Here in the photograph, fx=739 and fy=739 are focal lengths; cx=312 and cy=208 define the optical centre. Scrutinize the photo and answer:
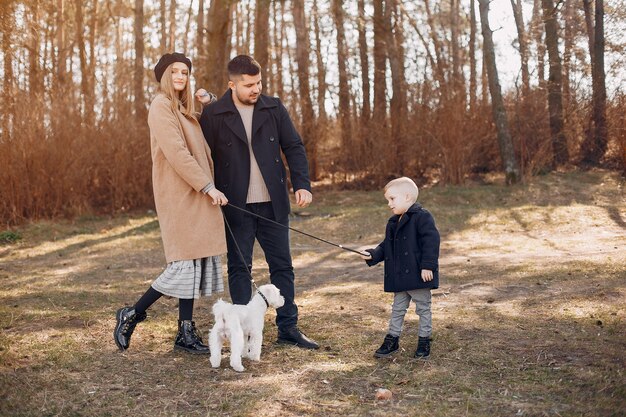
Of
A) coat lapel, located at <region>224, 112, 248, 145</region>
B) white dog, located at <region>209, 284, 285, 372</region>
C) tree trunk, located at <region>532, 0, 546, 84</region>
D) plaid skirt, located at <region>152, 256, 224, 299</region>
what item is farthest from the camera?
tree trunk, located at <region>532, 0, 546, 84</region>

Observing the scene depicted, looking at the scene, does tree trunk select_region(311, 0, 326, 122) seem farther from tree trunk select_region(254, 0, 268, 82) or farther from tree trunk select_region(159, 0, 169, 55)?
tree trunk select_region(159, 0, 169, 55)

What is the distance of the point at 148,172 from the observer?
14922mm

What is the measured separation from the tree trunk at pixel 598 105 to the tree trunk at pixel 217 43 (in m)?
8.61

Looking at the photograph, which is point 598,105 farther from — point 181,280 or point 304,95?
point 181,280

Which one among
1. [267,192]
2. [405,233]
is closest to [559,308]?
[405,233]

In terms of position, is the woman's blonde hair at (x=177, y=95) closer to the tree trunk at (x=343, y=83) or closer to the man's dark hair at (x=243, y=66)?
the man's dark hair at (x=243, y=66)

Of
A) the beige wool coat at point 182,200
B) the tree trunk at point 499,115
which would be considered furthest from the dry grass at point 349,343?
the tree trunk at point 499,115

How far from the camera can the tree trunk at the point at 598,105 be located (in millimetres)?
16844

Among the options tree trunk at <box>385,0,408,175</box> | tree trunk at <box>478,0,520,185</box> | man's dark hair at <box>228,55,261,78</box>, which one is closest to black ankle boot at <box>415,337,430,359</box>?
man's dark hair at <box>228,55,261,78</box>

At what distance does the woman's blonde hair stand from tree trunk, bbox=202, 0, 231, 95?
9072 mm

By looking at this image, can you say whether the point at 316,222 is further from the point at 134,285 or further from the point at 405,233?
the point at 405,233

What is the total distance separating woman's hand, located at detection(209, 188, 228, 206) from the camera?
4.59 m

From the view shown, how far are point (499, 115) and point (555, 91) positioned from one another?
229 centimetres

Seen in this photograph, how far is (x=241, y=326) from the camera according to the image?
14.9ft
